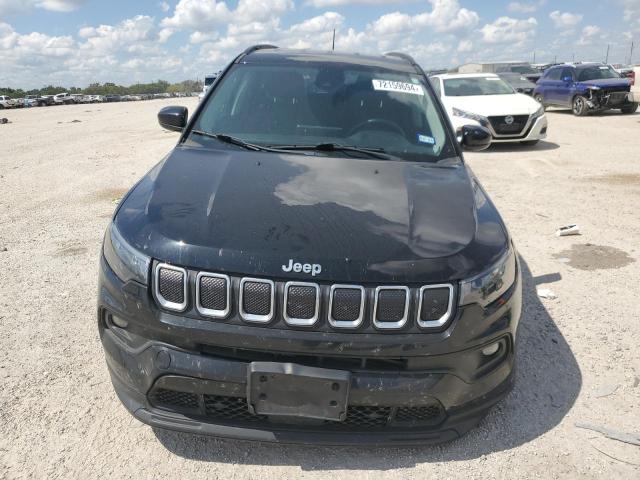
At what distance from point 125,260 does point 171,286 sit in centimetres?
27

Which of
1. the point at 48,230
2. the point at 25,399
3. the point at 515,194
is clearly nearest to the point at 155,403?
the point at 25,399

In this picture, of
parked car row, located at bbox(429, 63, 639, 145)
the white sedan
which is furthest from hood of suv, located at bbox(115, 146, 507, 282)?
the white sedan

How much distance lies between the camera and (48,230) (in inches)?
226

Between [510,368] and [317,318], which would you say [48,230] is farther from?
[510,368]

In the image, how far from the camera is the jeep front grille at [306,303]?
2.01 metres

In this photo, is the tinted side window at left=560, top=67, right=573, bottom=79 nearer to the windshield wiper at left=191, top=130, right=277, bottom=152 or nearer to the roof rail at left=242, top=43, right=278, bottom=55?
the roof rail at left=242, top=43, right=278, bottom=55

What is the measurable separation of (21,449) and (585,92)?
63.8 ft

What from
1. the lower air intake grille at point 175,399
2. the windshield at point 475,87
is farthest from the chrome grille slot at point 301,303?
the windshield at point 475,87

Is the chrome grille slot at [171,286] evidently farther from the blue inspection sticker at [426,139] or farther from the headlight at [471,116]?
the headlight at [471,116]

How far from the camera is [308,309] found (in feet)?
6.63

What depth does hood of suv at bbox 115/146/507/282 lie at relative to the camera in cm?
207

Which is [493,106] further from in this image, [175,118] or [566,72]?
[566,72]

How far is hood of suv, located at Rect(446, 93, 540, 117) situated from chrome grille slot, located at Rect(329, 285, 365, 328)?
32.7 ft

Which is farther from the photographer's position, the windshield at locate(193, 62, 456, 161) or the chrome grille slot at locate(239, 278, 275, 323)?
the windshield at locate(193, 62, 456, 161)
